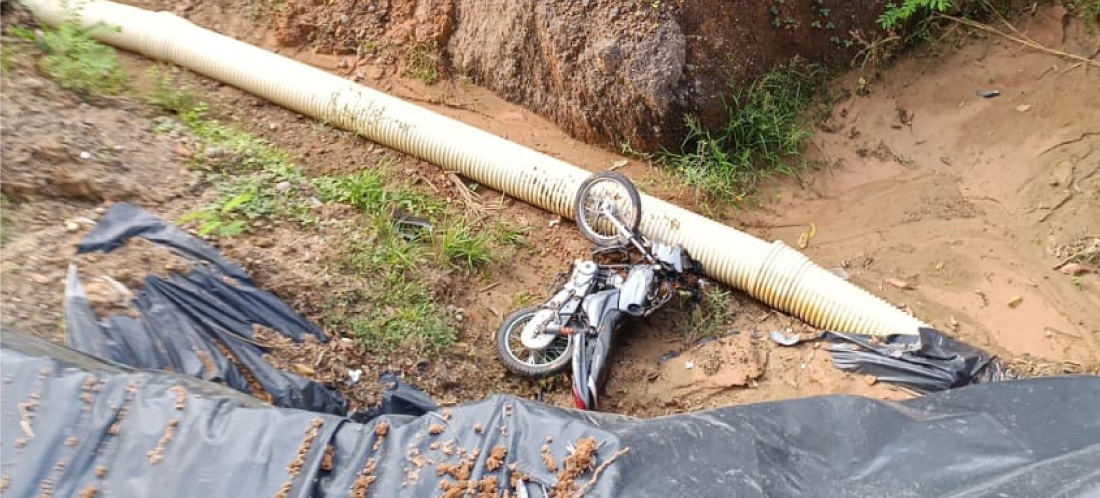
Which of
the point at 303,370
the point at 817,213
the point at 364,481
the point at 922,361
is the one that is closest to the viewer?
the point at 364,481

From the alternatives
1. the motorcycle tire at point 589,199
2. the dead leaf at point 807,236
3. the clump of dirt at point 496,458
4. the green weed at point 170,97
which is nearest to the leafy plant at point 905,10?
the dead leaf at point 807,236

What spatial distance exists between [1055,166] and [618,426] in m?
3.29

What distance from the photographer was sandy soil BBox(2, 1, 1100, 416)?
326cm

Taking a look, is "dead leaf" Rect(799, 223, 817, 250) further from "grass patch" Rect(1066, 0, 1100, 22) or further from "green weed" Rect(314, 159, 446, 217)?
"grass patch" Rect(1066, 0, 1100, 22)

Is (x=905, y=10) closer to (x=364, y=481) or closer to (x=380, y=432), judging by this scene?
(x=380, y=432)

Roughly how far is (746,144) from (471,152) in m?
1.53

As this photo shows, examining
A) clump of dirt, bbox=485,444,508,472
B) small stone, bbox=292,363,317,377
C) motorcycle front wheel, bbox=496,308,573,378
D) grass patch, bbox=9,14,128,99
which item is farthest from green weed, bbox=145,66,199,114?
clump of dirt, bbox=485,444,508,472

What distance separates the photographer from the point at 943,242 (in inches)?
154

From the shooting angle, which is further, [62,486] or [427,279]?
[427,279]

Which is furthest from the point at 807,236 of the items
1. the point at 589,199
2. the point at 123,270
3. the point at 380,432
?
the point at 123,270

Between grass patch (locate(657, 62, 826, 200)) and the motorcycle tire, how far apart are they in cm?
54

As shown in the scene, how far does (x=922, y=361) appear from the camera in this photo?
3.17 meters

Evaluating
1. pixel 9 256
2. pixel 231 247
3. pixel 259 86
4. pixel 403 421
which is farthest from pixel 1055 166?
pixel 9 256

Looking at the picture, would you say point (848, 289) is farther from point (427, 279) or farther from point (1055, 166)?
point (427, 279)
